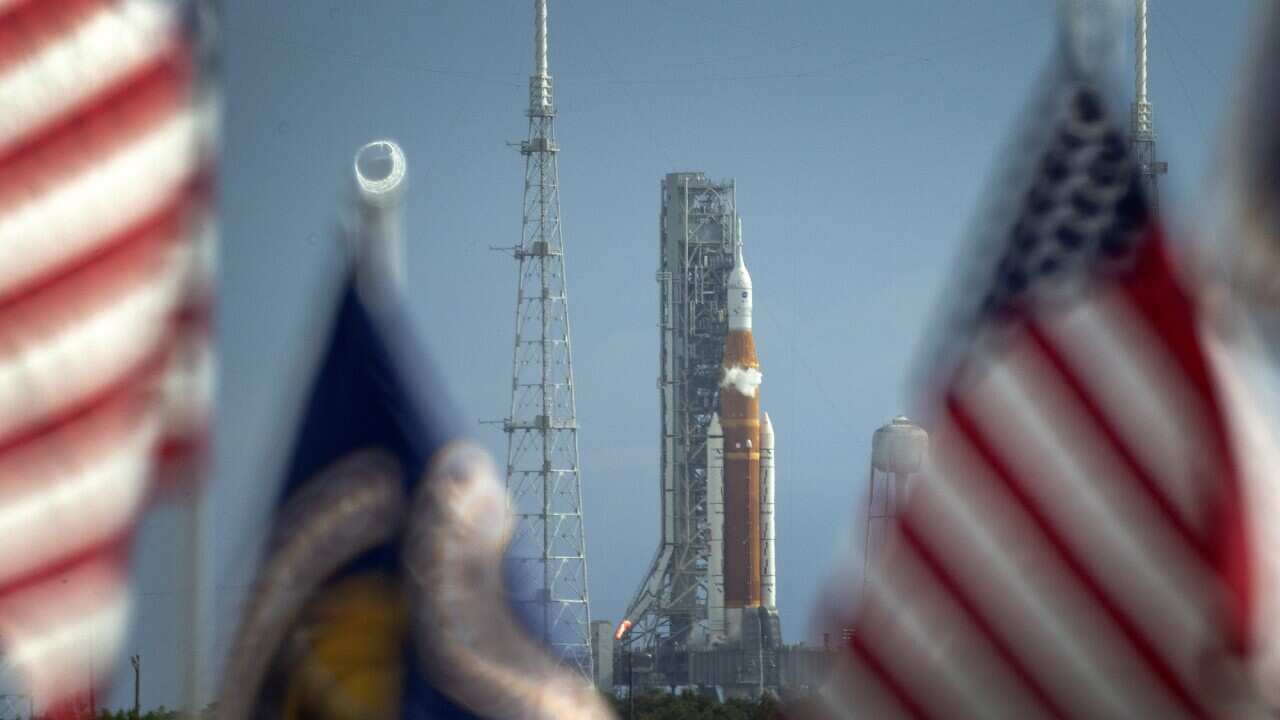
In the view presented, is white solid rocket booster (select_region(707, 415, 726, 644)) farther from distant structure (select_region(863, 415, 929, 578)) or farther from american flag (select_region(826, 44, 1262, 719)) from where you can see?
american flag (select_region(826, 44, 1262, 719))

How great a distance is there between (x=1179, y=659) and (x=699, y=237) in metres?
66.5

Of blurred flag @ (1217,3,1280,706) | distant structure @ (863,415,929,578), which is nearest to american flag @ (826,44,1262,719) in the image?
blurred flag @ (1217,3,1280,706)

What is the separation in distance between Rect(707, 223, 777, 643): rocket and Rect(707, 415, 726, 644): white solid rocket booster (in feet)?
0.11

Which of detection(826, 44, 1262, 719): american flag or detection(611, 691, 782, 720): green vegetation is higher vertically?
detection(826, 44, 1262, 719): american flag

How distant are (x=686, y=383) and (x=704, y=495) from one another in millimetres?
4251

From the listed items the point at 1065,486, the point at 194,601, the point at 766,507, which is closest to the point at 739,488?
the point at 766,507

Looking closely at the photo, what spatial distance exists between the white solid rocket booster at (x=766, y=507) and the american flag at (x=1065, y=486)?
6044cm

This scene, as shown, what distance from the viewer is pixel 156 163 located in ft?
29.4

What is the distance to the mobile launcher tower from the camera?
68438 millimetres

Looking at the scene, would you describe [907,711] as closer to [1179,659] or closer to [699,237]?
[1179,659]

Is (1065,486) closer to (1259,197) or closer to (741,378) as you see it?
(1259,197)

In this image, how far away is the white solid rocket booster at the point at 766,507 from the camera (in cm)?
6844

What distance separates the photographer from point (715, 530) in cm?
6931

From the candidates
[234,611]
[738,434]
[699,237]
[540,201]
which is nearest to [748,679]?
[738,434]
